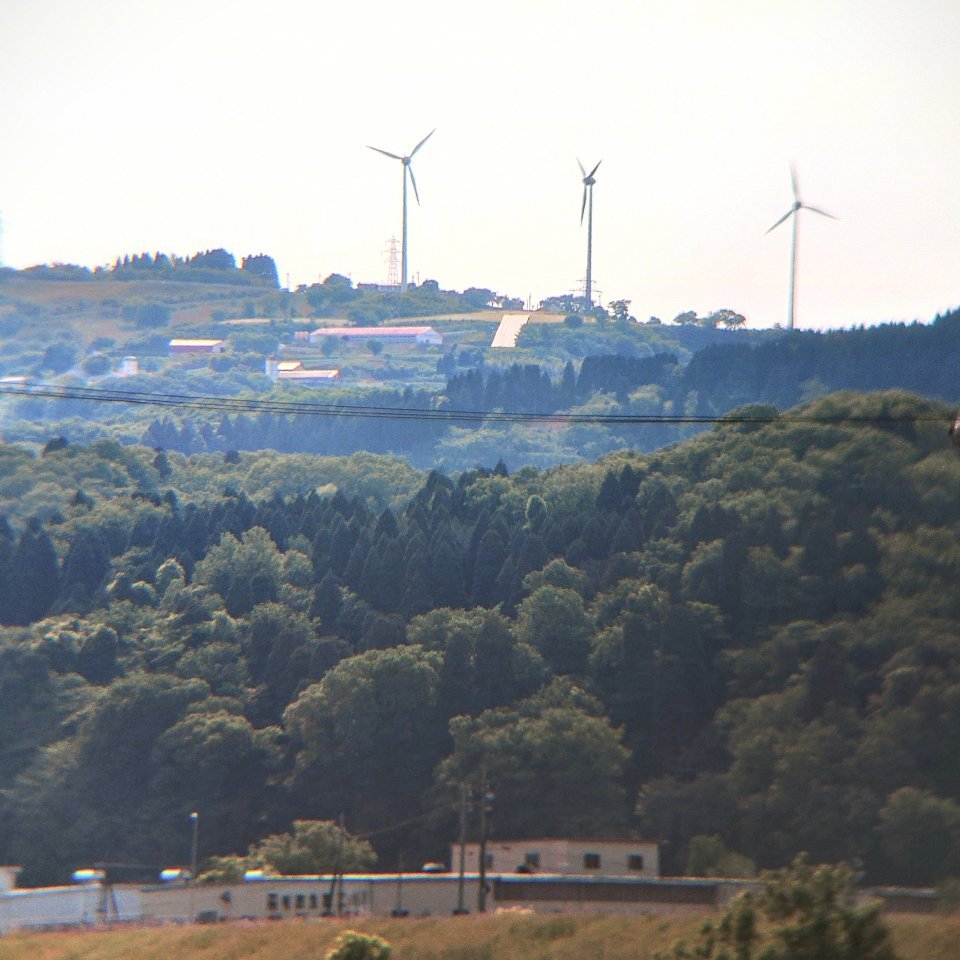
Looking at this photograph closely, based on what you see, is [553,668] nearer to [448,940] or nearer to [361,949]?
[448,940]

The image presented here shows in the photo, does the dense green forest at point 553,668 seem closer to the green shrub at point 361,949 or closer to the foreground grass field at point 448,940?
the foreground grass field at point 448,940

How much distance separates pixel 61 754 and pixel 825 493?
55.5m

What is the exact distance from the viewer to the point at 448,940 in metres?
50.5

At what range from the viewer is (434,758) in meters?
110

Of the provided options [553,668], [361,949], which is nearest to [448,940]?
[361,949]

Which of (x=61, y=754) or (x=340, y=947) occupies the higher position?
(x=340, y=947)

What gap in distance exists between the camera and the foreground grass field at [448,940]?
43.9 m

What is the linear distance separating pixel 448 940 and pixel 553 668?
68.2 meters

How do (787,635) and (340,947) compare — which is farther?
(787,635)

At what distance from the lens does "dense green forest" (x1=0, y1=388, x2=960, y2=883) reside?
315 feet

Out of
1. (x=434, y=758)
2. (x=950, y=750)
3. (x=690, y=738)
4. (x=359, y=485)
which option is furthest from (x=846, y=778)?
(x=359, y=485)

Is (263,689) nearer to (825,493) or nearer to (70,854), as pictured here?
(70,854)

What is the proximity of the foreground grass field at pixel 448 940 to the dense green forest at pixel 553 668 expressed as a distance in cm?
3667

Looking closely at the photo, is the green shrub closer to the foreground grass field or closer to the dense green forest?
the foreground grass field
